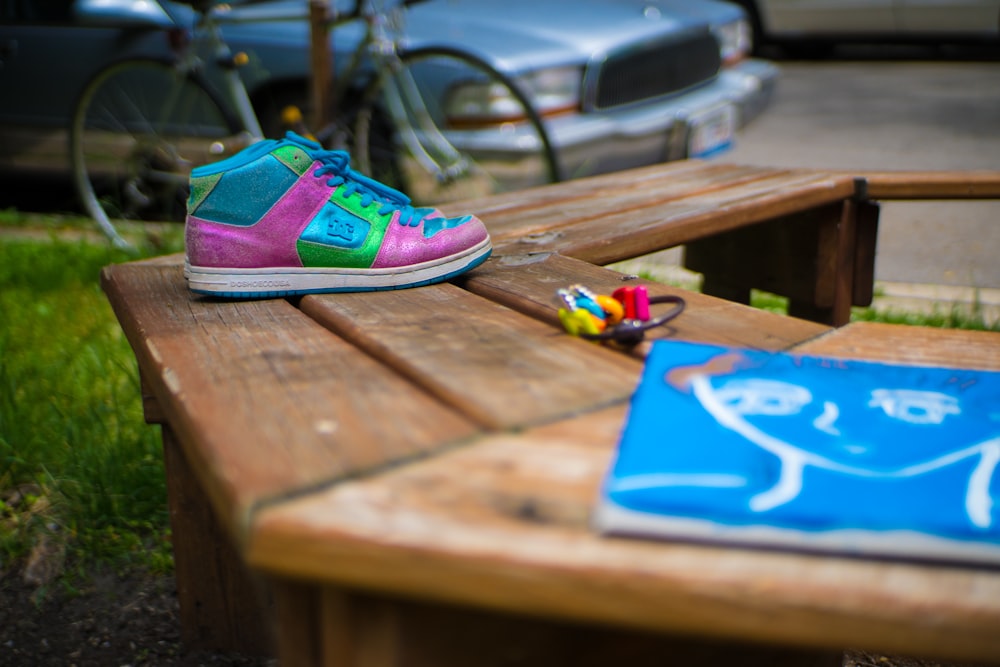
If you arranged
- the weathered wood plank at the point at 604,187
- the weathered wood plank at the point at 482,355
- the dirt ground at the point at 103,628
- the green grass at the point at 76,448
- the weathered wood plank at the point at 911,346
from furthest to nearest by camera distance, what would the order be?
1. the weathered wood plank at the point at 604,187
2. the green grass at the point at 76,448
3. the dirt ground at the point at 103,628
4. the weathered wood plank at the point at 911,346
5. the weathered wood plank at the point at 482,355

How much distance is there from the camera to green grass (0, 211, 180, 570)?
5.90 feet

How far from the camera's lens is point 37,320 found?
2766mm

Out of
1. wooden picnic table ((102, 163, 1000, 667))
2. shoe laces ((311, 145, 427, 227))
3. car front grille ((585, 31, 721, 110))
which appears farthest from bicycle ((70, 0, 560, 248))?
wooden picnic table ((102, 163, 1000, 667))

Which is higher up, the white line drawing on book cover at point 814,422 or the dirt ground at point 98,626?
the white line drawing on book cover at point 814,422

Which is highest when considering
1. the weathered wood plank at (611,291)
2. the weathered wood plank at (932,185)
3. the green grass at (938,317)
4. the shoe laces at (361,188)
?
the shoe laces at (361,188)

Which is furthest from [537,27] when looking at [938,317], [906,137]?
[906,137]

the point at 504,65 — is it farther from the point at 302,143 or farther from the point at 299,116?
the point at 302,143

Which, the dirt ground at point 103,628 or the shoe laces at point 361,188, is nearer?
the shoe laces at point 361,188

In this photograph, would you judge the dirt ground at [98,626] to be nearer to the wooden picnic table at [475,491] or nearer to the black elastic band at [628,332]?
the wooden picnic table at [475,491]

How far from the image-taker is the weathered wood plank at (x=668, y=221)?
1.59 m

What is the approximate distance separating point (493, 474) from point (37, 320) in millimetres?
2420

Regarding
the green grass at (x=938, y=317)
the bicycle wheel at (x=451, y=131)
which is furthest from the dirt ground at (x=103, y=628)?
the bicycle wheel at (x=451, y=131)

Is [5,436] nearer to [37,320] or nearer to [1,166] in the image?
[37,320]

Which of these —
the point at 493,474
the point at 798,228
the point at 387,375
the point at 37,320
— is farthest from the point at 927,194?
the point at 37,320
